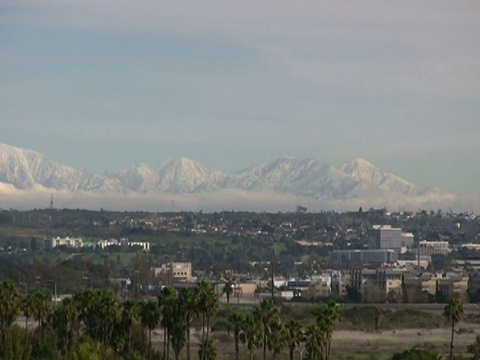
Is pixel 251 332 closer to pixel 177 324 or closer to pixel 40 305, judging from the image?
pixel 177 324

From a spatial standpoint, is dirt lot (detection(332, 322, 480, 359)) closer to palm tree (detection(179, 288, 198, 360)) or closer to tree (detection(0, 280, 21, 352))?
palm tree (detection(179, 288, 198, 360))

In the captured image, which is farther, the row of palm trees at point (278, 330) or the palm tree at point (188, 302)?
the palm tree at point (188, 302)

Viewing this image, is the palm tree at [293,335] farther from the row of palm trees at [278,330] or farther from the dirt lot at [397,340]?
the dirt lot at [397,340]

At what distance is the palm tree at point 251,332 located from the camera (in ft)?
291

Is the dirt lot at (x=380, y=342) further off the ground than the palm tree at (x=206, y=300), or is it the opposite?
the palm tree at (x=206, y=300)

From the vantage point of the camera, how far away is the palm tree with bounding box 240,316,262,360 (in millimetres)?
88812

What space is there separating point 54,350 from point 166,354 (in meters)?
11.6

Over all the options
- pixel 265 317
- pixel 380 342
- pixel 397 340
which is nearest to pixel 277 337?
pixel 265 317

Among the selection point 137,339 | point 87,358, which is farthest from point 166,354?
point 87,358

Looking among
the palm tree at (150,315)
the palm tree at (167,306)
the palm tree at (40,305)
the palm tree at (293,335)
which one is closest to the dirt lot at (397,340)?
the palm tree at (150,315)

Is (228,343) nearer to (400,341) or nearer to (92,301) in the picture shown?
(400,341)

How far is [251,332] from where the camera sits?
292 ft

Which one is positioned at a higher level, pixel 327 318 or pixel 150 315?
pixel 327 318

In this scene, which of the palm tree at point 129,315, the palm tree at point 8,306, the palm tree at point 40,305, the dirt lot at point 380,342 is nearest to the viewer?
the palm tree at point 129,315
